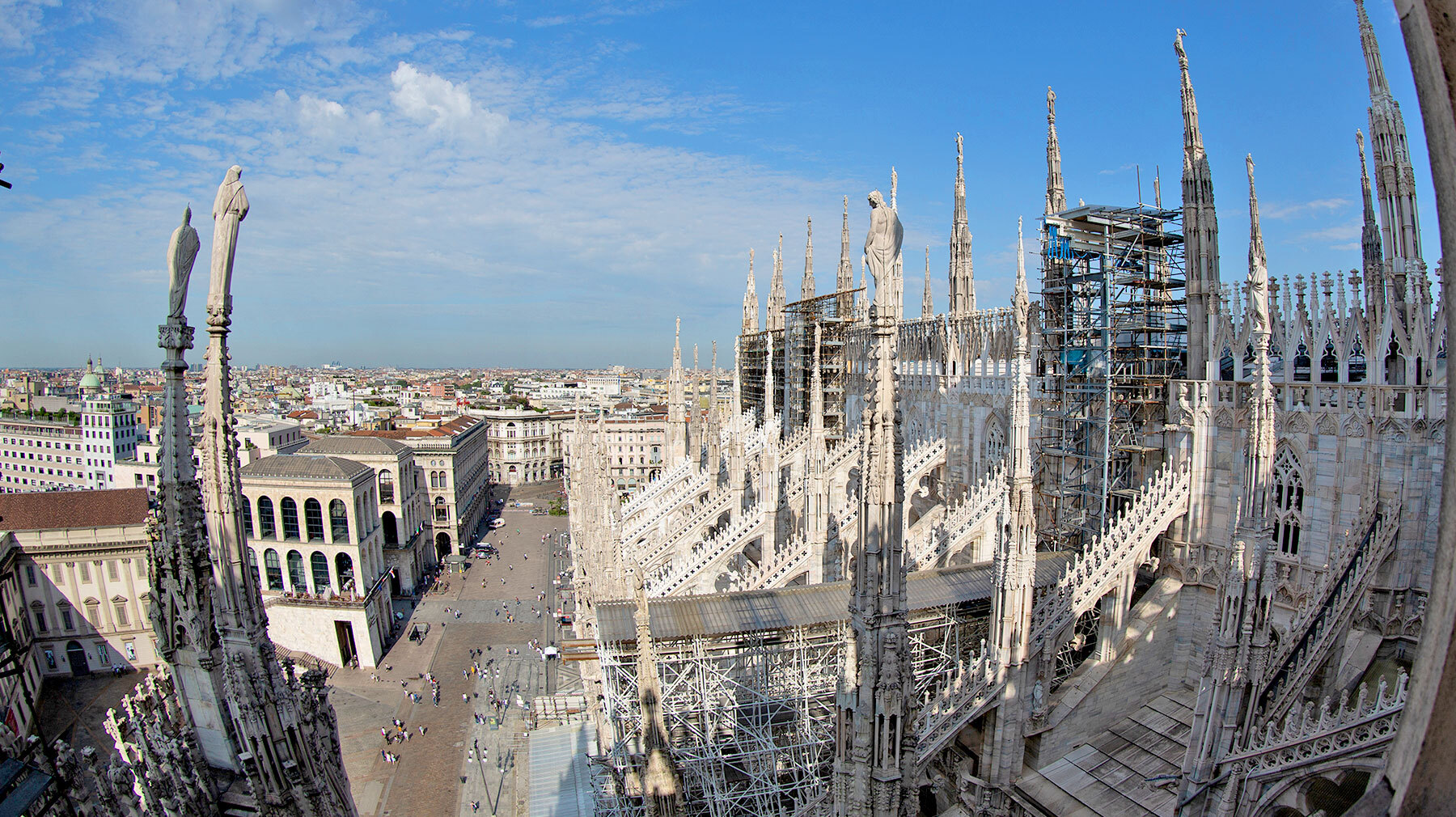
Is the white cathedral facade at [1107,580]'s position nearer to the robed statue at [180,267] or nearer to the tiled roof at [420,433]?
the robed statue at [180,267]

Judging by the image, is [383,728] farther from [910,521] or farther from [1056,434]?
[1056,434]

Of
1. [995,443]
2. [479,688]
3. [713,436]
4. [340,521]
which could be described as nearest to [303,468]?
[340,521]

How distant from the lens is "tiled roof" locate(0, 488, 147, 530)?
2881 centimetres

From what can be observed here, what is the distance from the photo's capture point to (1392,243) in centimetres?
1309

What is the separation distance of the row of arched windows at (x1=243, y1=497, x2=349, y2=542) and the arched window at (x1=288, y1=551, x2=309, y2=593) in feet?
3.04

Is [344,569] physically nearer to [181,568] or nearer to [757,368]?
[757,368]

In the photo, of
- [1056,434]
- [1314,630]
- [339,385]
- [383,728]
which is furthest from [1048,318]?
[339,385]

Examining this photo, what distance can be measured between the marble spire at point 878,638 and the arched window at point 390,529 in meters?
39.7

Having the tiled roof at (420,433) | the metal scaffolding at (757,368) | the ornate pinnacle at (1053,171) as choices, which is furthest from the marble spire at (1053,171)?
the tiled roof at (420,433)

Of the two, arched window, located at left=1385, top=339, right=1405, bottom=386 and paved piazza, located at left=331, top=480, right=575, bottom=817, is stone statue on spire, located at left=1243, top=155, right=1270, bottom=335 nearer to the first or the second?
arched window, located at left=1385, top=339, right=1405, bottom=386

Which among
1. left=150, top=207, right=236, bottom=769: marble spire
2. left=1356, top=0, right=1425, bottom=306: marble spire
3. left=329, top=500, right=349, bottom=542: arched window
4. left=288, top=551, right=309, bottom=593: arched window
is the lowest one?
left=288, top=551, right=309, bottom=593: arched window

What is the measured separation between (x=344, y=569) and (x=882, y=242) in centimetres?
3454

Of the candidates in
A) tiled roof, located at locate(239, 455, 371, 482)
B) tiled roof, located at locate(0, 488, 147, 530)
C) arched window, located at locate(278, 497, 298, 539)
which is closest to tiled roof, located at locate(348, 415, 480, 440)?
tiled roof, located at locate(239, 455, 371, 482)

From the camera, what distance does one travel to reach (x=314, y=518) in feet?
109
